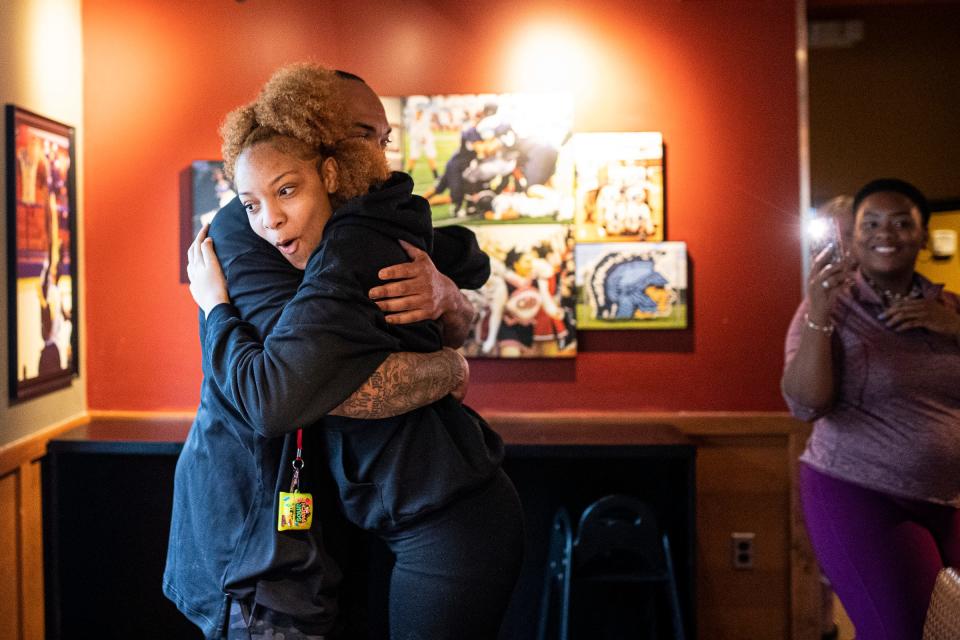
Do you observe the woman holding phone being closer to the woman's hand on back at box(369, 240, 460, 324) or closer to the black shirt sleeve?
the black shirt sleeve

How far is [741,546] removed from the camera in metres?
3.56

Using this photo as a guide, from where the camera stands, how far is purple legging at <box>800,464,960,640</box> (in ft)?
8.36

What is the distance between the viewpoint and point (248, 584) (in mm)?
1704

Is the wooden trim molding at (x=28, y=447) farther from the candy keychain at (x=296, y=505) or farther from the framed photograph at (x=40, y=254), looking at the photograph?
the candy keychain at (x=296, y=505)

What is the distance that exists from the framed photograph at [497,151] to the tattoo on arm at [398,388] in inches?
68.7

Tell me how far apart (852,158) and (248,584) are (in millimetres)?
4542

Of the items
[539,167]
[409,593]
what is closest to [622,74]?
[539,167]

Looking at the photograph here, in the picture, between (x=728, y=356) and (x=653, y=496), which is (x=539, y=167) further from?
(x=653, y=496)

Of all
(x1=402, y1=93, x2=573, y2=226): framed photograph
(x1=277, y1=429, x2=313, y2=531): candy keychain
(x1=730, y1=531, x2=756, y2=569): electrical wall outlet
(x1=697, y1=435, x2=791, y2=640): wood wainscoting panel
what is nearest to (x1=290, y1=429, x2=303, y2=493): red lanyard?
(x1=277, y1=429, x2=313, y2=531): candy keychain

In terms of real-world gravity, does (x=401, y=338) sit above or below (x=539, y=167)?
below

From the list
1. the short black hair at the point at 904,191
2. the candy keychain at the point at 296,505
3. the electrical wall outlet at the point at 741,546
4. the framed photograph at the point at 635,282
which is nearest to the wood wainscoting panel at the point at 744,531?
the electrical wall outlet at the point at 741,546

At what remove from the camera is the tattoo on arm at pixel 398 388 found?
1.68 m

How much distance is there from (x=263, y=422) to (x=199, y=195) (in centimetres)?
213

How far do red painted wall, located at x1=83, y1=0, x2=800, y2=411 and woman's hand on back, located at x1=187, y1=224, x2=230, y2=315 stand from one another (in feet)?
5.94
